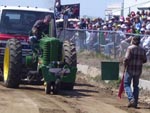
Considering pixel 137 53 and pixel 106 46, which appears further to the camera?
pixel 106 46

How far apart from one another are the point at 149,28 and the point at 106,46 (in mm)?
2180

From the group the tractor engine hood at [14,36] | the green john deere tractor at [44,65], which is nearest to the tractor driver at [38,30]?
the green john deere tractor at [44,65]

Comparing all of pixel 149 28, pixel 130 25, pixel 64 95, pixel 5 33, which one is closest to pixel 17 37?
pixel 5 33

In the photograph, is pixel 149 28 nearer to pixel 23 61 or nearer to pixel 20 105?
pixel 23 61

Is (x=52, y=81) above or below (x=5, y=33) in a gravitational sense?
below

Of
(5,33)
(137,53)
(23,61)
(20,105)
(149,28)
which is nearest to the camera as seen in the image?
(20,105)

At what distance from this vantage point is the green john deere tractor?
15258mm

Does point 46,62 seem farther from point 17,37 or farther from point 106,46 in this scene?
point 106,46

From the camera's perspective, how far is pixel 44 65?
15.4m

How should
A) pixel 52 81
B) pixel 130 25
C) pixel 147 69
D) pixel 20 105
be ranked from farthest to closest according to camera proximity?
1. pixel 130 25
2. pixel 147 69
3. pixel 52 81
4. pixel 20 105

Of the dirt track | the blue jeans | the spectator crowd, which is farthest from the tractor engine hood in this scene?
the spectator crowd

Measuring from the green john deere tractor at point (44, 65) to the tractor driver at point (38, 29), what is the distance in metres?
0.21

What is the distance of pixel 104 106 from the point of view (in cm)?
1344

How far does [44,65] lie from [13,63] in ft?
3.13
